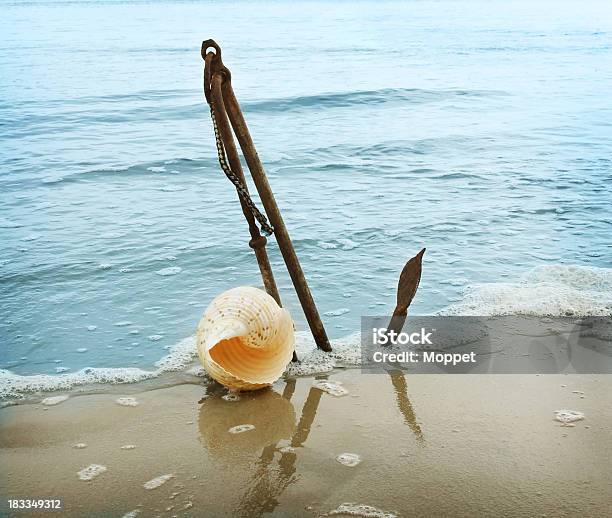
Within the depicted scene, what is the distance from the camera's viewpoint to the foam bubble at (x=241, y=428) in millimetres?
3712

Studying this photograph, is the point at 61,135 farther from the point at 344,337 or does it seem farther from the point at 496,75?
the point at 496,75

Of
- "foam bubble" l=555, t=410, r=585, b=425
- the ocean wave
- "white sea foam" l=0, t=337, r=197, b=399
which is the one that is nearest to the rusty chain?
the ocean wave

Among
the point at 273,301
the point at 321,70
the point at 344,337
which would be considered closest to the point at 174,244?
the point at 344,337

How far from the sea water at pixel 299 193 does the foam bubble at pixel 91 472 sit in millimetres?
1110

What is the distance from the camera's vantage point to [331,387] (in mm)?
4230

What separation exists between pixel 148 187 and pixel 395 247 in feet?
11.7

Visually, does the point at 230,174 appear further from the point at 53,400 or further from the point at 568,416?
the point at 568,416

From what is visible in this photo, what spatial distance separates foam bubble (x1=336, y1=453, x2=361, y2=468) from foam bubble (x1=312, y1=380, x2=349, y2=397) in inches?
27.4

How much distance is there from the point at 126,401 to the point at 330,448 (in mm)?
1213

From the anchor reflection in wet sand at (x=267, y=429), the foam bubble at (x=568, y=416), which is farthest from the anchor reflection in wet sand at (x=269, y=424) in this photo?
the foam bubble at (x=568, y=416)

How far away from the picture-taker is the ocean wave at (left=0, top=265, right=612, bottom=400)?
446cm

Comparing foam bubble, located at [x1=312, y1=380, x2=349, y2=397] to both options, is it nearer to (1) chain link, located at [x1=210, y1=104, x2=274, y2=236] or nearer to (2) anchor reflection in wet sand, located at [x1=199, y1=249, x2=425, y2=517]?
(2) anchor reflection in wet sand, located at [x1=199, y1=249, x2=425, y2=517]

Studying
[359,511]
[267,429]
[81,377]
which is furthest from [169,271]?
[359,511]

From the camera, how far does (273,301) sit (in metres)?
4.04
